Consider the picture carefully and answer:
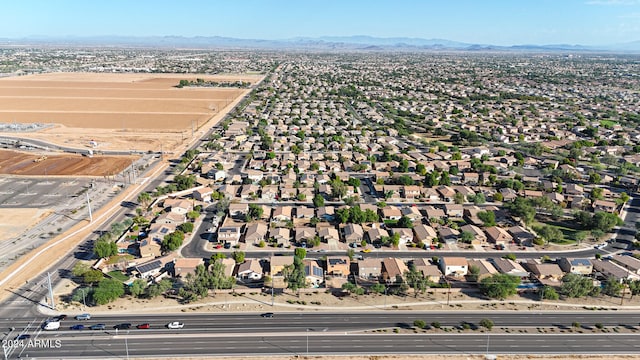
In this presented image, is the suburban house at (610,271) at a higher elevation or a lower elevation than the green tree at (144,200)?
lower

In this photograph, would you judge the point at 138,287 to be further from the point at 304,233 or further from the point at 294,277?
the point at 304,233

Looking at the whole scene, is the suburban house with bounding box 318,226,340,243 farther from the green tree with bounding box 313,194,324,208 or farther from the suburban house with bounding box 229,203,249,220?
the suburban house with bounding box 229,203,249,220

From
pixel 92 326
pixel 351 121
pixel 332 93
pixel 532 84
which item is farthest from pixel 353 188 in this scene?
pixel 532 84

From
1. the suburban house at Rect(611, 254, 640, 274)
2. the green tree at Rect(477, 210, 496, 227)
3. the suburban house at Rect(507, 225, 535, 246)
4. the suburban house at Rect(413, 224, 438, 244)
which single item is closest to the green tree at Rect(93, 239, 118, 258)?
the suburban house at Rect(413, 224, 438, 244)

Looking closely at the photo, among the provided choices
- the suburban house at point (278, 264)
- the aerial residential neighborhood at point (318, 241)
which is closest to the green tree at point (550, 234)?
the aerial residential neighborhood at point (318, 241)

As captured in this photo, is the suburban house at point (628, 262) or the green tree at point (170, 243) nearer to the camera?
the suburban house at point (628, 262)

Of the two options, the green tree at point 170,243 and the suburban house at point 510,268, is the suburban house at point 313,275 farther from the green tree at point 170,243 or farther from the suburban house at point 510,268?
the suburban house at point 510,268
